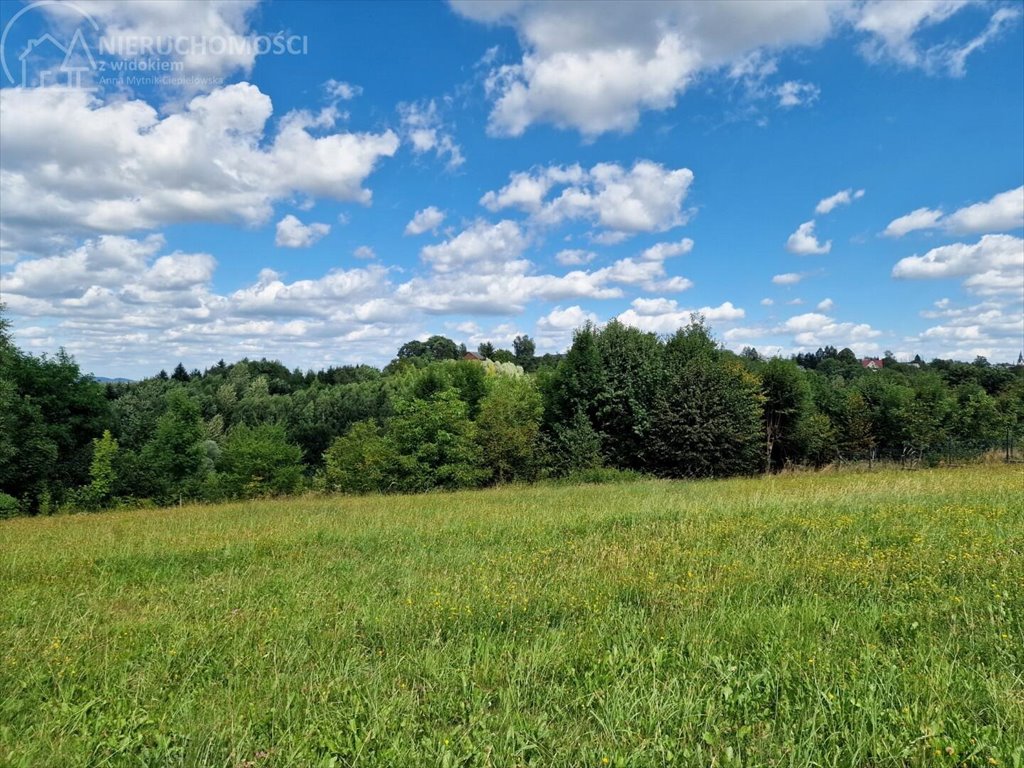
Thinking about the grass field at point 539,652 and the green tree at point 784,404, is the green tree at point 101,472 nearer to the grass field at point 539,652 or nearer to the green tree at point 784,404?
the grass field at point 539,652

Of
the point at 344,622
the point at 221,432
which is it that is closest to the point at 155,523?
the point at 344,622

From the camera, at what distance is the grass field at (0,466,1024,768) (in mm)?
3152

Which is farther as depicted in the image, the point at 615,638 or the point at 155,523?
the point at 155,523

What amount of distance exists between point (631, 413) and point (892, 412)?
98.8 ft

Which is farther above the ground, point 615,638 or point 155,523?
point 615,638

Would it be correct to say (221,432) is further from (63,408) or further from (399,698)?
(399,698)

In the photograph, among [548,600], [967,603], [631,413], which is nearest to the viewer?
[967,603]

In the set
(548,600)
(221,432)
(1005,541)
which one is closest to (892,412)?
(1005,541)

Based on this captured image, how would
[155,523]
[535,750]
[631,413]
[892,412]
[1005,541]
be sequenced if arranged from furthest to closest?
[892,412] < [631,413] < [155,523] < [1005,541] < [535,750]

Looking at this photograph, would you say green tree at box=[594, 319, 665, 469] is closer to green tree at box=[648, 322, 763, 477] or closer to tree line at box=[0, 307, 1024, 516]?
tree line at box=[0, 307, 1024, 516]

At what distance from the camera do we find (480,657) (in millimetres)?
4254

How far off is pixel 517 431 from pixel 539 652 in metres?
27.9

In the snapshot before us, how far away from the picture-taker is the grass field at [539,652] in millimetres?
3152

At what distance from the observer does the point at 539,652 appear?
4.23 meters
